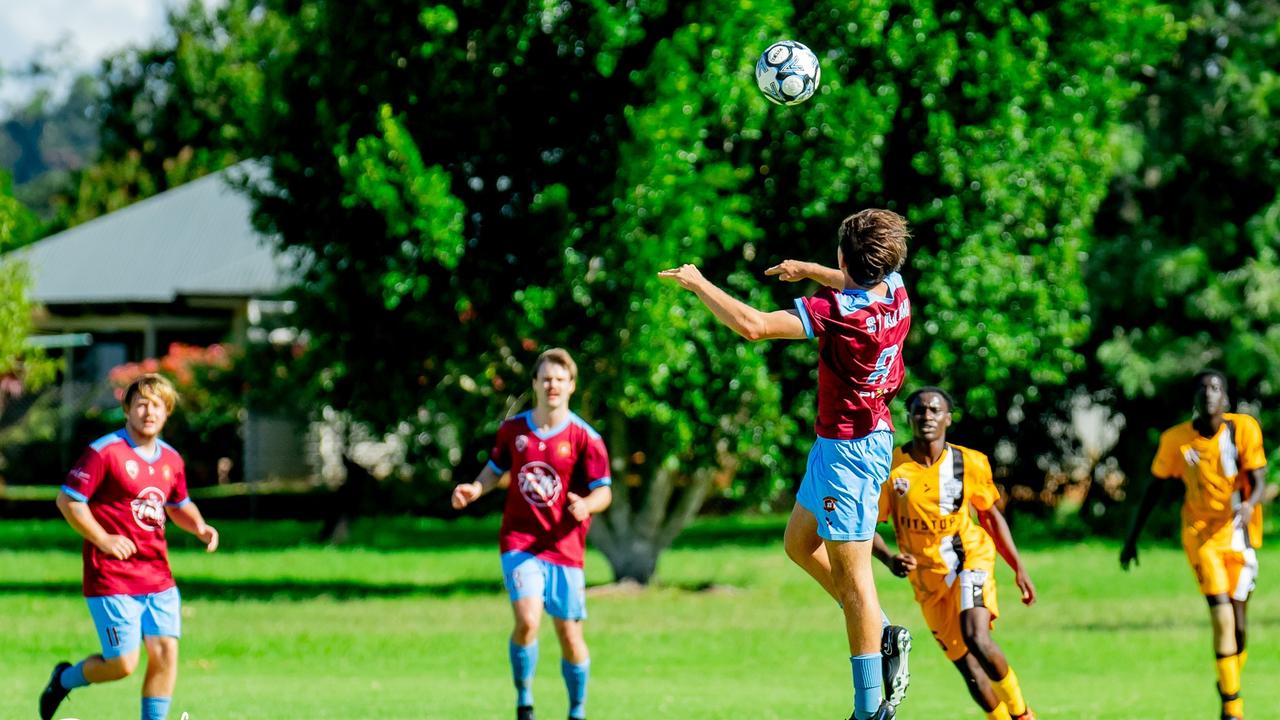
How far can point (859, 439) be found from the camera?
24.9 ft

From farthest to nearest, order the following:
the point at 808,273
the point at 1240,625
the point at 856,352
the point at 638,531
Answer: the point at 638,531
the point at 1240,625
the point at 808,273
the point at 856,352

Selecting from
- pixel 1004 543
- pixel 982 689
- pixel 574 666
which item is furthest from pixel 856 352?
pixel 574 666

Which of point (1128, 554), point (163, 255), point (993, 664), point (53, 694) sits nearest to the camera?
point (993, 664)

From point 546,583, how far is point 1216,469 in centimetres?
446

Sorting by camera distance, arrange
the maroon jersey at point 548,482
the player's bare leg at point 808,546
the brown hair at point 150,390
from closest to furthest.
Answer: the player's bare leg at point 808,546, the brown hair at point 150,390, the maroon jersey at point 548,482

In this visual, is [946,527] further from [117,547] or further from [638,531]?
[638,531]

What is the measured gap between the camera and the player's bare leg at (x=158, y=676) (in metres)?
8.73

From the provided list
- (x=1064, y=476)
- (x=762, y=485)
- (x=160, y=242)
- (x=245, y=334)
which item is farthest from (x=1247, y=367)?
(x=160, y=242)

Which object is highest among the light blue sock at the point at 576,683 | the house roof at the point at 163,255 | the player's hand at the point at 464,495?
the house roof at the point at 163,255

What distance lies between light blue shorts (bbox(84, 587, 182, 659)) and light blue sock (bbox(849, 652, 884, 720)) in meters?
3.49

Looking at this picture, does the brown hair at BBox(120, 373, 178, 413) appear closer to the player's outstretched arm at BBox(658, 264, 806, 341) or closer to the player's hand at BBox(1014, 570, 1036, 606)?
the player's outstretched arm at BBox(658, 264, 806, 341)

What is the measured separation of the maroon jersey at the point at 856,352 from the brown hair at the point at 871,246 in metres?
0.09

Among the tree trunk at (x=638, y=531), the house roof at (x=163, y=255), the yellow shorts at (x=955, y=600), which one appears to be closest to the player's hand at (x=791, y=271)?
the yellow shorts at (x=955, y=600)

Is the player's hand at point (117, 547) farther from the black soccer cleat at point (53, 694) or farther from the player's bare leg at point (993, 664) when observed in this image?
the player's bare leg at point (993, 664)
